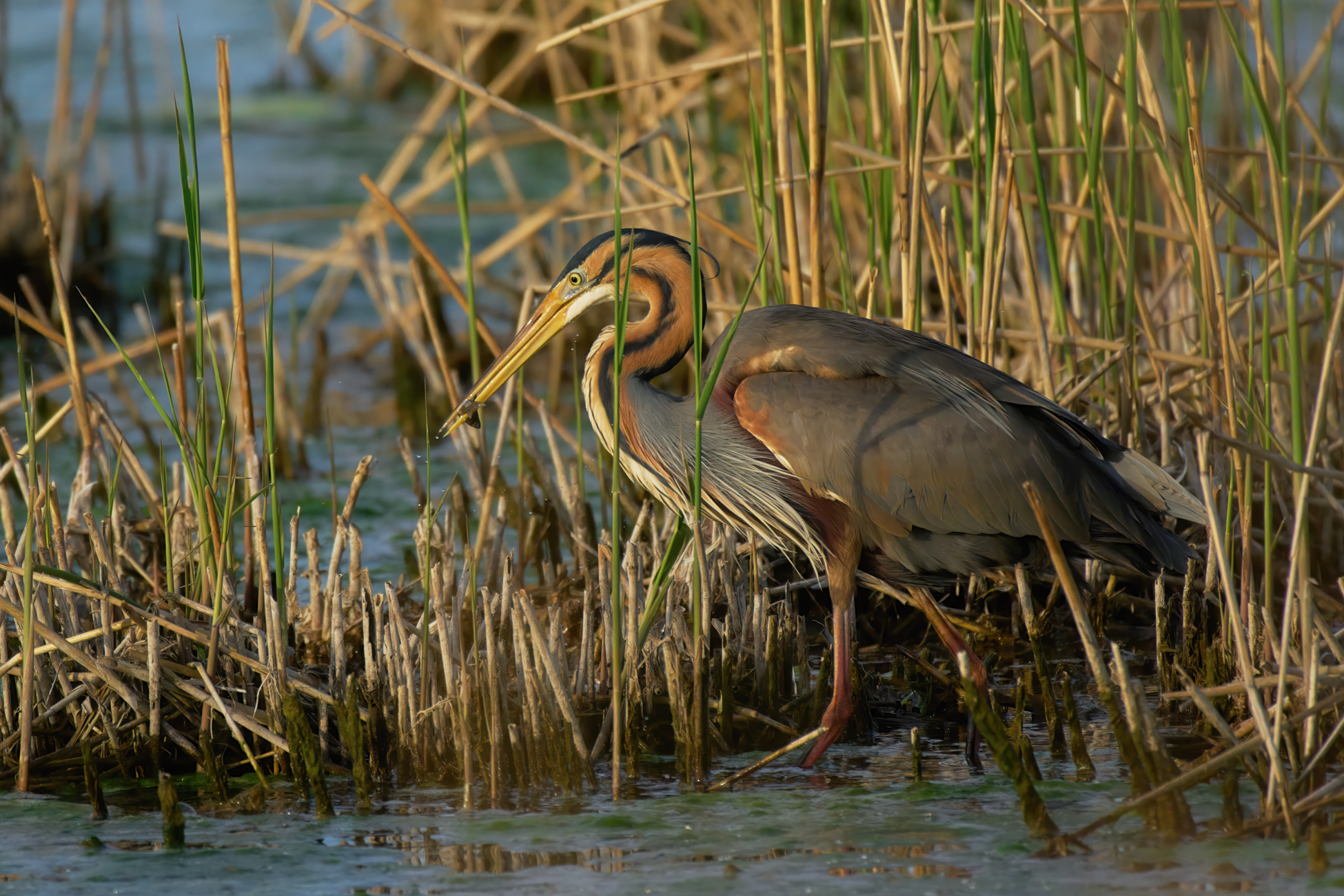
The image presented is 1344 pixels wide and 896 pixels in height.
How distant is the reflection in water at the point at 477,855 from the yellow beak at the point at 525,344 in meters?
1.27

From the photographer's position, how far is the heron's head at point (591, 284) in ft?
12.8

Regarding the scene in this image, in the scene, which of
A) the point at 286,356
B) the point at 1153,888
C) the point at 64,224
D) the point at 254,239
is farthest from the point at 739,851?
the point at 254,239

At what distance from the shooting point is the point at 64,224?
23.9 ft

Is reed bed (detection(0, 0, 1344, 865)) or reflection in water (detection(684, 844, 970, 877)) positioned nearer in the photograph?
reflection in water (detection(684, 844, 970, 877))

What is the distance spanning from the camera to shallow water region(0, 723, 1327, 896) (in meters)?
2.69

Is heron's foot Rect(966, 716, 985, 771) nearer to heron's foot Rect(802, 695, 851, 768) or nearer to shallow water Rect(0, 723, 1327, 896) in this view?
shallow water Rect(0, 723, 1327, 896)

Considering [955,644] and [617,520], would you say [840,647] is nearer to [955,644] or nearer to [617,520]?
[955,644]

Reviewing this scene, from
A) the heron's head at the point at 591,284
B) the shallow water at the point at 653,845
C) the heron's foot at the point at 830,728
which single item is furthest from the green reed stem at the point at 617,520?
the heron's head at the point at 591,284

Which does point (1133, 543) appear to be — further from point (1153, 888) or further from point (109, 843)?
point (109, 843)

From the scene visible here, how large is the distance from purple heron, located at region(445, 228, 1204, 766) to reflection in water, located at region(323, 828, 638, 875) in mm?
786

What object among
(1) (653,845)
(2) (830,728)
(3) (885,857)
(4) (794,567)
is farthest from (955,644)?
(1) (653,845)

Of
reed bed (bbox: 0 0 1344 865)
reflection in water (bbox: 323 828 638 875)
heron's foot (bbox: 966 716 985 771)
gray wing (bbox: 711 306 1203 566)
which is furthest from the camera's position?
gray wing (bbox: 711 306 1203 566)

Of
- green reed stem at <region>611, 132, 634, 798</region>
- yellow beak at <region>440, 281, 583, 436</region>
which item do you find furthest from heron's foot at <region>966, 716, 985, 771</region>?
yellow beak at <region>440, 281, 583, 436</region>

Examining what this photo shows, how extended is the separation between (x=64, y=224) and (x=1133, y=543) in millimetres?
5615
